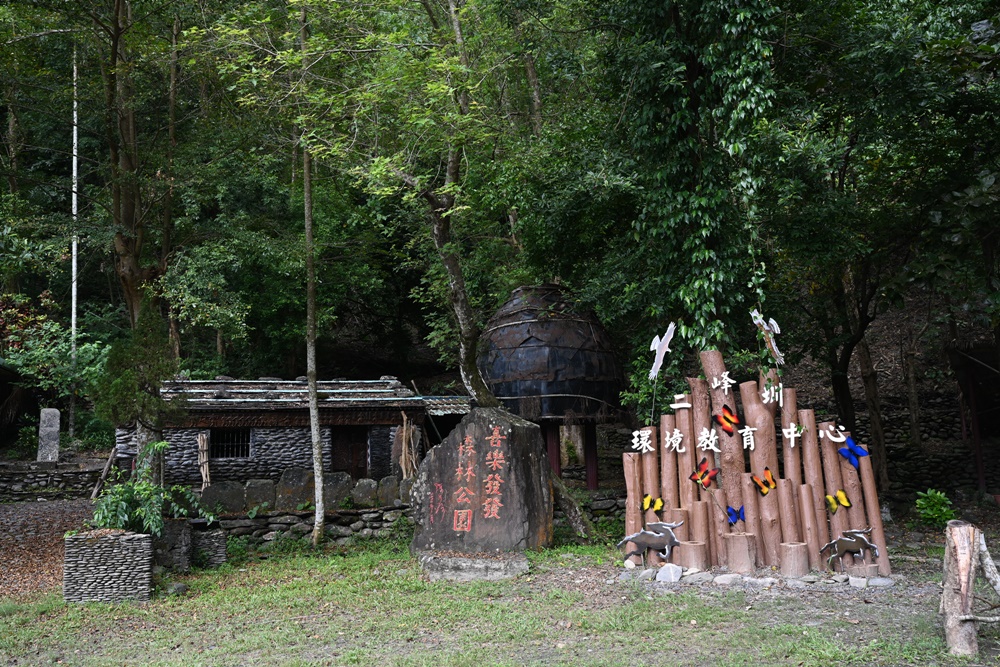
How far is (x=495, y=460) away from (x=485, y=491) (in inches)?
19.3

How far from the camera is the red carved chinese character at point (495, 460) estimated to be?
41.2 ft

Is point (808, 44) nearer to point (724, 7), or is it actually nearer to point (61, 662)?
point (724, 7)

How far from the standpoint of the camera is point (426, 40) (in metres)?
15.4

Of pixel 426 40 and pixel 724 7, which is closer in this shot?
pixel 724 7

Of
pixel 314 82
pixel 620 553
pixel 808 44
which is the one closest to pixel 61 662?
pixel 620 553

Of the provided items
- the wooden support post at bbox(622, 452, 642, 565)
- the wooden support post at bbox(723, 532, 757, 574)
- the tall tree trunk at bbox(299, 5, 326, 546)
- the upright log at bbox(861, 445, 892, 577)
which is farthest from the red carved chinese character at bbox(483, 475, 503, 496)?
the upright log at bbox(861, 445, 892, 577)

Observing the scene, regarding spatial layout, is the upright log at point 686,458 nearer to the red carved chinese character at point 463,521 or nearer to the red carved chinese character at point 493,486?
the red carved chinese character at point 493,486

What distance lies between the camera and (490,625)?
877cm

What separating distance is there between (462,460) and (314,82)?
26.3ft

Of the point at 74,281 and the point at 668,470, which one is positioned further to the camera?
the point at 74,281

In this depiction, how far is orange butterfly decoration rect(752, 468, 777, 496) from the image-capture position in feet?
33.7

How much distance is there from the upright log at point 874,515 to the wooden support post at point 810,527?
547 millimetres

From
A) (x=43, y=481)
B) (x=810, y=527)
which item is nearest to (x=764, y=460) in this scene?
(x=810, y=527)

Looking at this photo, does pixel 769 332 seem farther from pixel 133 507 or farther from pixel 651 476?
pixel 133 507
